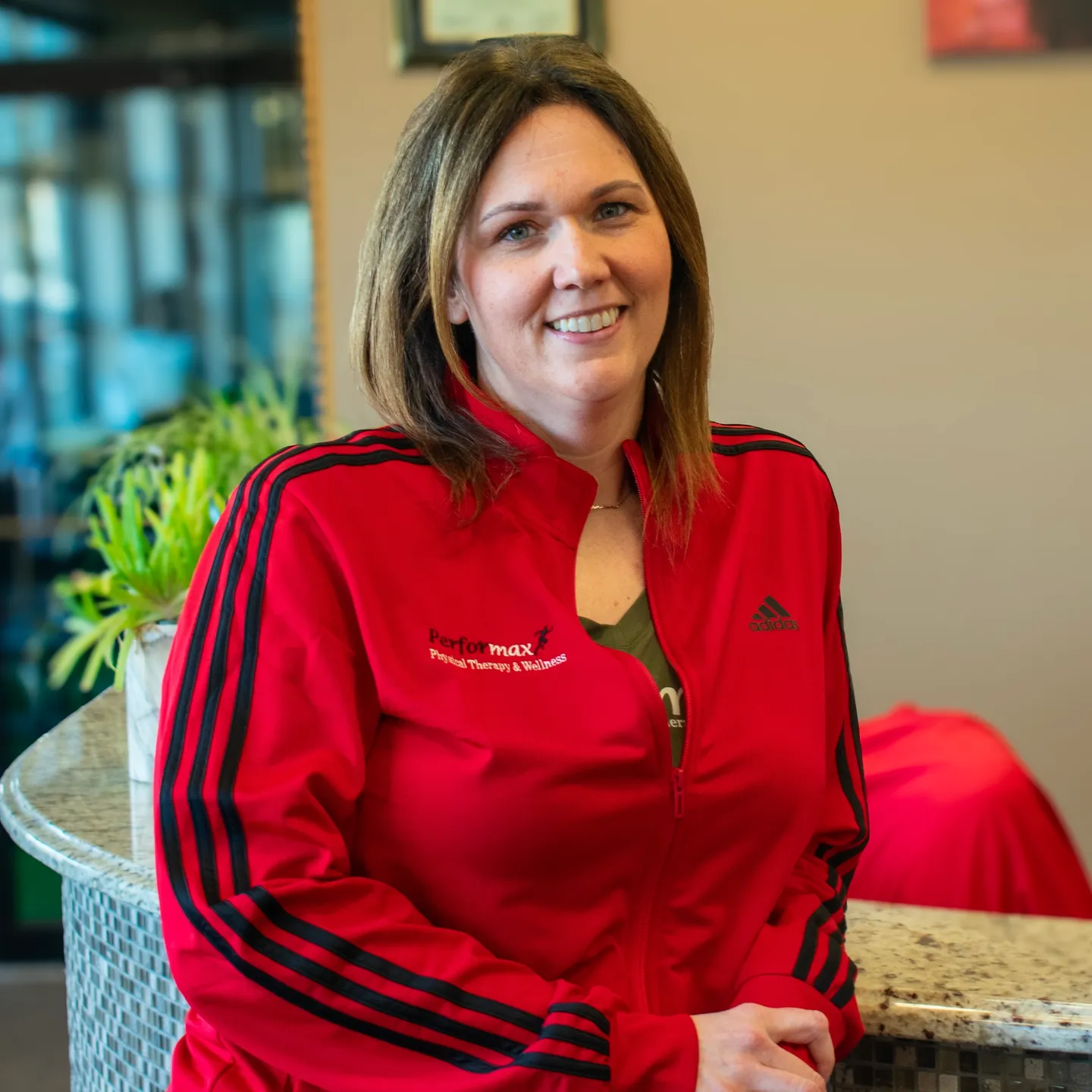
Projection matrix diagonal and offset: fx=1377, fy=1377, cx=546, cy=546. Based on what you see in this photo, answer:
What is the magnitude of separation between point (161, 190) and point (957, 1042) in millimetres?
3279

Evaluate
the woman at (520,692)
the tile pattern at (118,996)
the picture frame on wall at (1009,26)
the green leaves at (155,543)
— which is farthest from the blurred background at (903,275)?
the woman at (520,692)

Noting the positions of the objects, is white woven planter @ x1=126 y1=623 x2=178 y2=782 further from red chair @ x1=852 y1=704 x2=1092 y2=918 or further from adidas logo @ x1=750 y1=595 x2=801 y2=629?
red chair @ x1=852 y1=704 x2=1092 y2=918

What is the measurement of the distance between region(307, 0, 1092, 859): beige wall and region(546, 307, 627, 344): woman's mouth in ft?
6.03

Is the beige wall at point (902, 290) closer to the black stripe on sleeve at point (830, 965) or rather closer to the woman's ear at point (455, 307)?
the woman's ear at point (455, 307)

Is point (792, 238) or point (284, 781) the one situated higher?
point (792, 238)

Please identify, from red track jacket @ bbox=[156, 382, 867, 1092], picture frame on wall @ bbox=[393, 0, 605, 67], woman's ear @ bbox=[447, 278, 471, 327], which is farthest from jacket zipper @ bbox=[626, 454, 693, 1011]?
picture frame on wall @ bbox=[393, 0, 605, 67]

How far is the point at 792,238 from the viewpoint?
3.06m

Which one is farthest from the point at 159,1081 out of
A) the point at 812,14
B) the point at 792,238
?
the point at 812,14

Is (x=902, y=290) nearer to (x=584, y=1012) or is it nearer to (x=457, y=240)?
(x=457, y=240)

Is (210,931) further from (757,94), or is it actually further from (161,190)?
(161,190)

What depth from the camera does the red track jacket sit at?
1075mm

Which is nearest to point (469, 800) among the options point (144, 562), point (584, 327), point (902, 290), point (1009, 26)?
point (584, 327)

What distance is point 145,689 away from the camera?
5.27 ft

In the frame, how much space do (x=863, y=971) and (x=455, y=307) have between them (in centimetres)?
73
